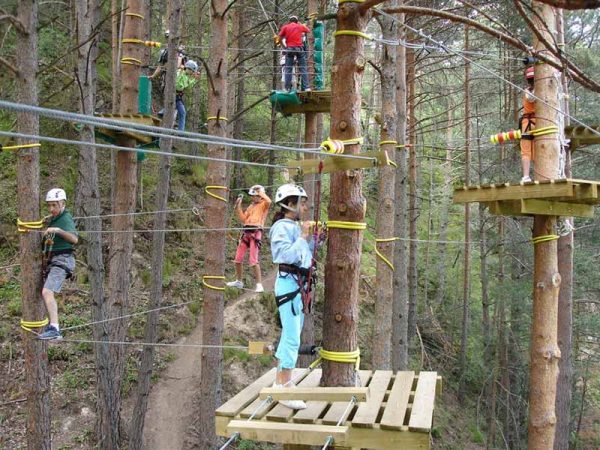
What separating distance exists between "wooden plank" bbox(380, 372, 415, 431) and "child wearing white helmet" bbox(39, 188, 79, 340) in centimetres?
306

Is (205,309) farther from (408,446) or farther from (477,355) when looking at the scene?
(477,355)

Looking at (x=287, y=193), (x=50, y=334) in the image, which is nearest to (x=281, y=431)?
(x=287, y=193)

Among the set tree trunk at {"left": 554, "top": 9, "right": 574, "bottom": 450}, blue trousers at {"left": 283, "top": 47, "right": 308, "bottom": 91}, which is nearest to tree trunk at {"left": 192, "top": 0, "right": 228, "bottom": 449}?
blue trousers at {"left": 283, "top": 47, "right": 308, "bottom": 91}

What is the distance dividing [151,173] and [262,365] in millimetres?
5361

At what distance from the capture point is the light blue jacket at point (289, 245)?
11.5ft

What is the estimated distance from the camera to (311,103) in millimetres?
7922

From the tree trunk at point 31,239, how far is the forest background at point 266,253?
101 inches

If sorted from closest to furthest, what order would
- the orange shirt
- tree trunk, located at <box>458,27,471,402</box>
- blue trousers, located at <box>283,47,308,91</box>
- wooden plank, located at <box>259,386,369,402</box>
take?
1. wooden plank, located at <box>259,386,369,402</box>
2. the orange shirt
3. blue trousers, located at <box>283,47,308,91</box>
4. tree trunk, located at <box>458,27,471,402</box>

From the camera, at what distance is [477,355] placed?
563 inches

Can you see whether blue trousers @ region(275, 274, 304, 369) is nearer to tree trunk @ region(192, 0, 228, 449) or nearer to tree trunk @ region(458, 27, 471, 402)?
tree trunk @ region(192, 0, 228, 449)

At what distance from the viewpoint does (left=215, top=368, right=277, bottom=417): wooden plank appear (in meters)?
3.23

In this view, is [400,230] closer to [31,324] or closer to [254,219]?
[254,219]

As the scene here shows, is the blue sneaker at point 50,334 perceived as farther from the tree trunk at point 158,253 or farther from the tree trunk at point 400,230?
the tree trunk at point 400,230

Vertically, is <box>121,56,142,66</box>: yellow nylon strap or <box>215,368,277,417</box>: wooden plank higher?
<box>121,56,142,66</box>: yellow nylon strap
